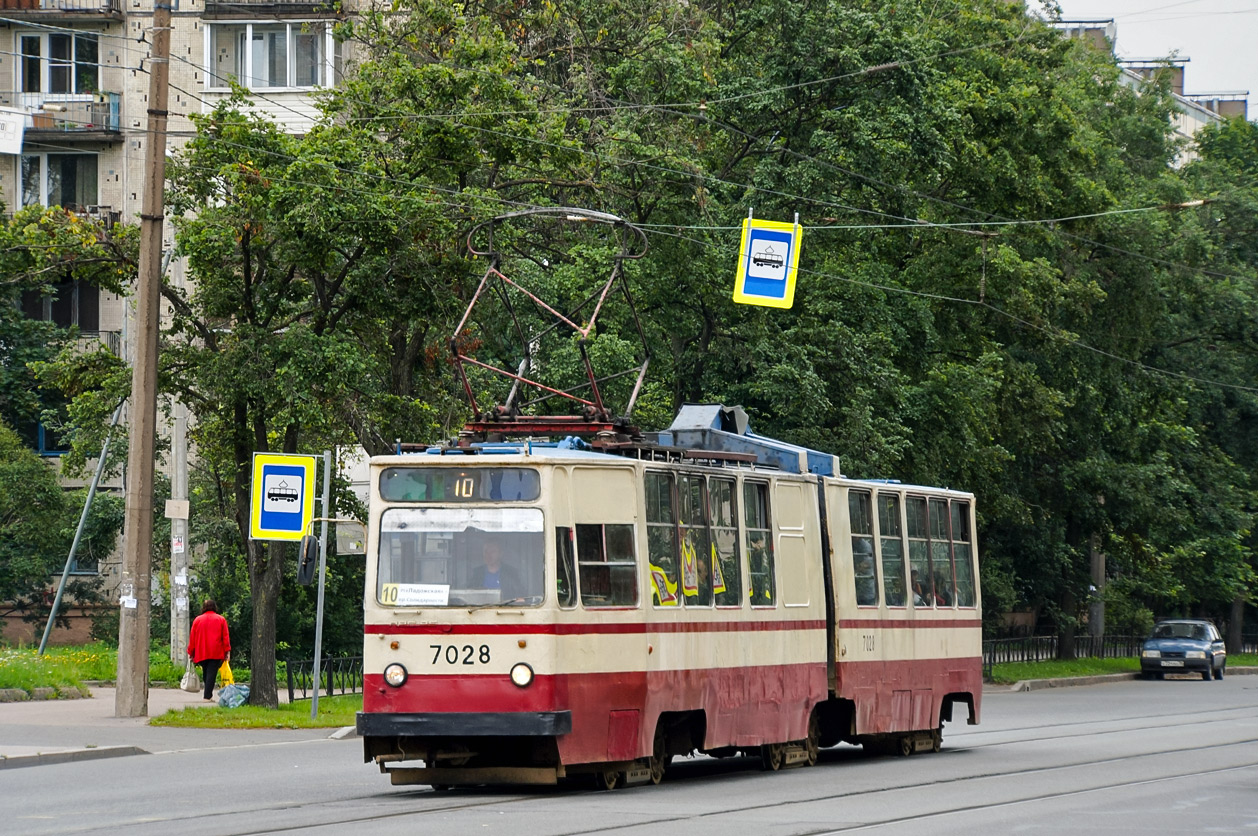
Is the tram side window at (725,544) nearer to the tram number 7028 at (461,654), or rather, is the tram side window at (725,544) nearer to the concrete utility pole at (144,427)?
the tram number 7028 at (461,654)

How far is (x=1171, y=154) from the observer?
53.0 meters

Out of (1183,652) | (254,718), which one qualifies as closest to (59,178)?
(254,718)

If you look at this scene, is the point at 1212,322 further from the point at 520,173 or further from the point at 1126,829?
the point at 1126,829

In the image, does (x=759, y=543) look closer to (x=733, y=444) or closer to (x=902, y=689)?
(x=733, y=444)

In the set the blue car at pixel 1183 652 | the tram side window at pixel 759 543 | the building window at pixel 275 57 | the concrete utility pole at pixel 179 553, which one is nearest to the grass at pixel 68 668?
the concrete utility pole at pixel 179 553

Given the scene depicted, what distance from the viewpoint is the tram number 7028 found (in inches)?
539

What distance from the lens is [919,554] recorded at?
2008 cm

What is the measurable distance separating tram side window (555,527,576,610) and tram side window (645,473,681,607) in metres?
0.95

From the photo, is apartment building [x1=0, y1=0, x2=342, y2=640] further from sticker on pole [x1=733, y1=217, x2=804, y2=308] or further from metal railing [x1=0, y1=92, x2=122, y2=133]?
sticker on pole [x1=733, y1=217, x2=804, y2=308]

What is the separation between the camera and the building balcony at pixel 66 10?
154 feet

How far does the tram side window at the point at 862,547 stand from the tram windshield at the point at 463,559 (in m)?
5.61

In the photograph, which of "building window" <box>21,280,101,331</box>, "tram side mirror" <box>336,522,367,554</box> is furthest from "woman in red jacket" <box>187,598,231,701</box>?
"building window" <box>21,280,101,331</box>

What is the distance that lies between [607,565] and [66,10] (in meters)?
37.6

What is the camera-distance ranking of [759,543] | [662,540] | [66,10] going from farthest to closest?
[66,10] → [759,543] → [662,540]
